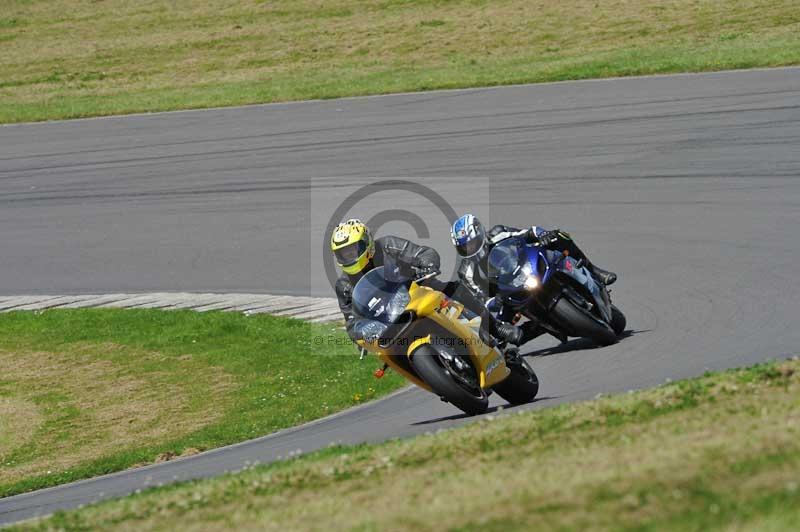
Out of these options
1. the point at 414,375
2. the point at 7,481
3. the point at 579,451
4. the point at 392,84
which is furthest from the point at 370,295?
the point at 392,84

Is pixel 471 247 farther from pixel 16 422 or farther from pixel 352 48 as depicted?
pixel 352 48

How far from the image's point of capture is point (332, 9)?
4069 cm

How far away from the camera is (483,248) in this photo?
491 inches

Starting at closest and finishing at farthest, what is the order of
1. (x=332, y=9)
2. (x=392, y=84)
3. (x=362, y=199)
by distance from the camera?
(x=362, y=199), (x=392, y=84), (x=332, y=9)

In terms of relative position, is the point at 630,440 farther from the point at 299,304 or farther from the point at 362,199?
the point at 362,199

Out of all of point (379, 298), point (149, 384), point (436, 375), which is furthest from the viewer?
point (149, 384)

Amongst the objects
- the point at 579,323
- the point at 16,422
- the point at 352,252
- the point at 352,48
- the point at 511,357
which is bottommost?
the point at 16,422

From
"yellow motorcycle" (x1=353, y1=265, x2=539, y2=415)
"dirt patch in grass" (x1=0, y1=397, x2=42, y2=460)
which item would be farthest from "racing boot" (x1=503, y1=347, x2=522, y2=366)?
"dirt patch in grass" (x1=0, y1=397, x2=42, y2=460)

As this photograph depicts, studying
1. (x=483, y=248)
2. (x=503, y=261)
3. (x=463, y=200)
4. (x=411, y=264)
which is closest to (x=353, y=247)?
(x=411, y=264)

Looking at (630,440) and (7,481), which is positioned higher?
(630,440)

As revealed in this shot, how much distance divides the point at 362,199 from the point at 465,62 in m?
11.4

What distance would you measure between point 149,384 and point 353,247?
4.58 metres

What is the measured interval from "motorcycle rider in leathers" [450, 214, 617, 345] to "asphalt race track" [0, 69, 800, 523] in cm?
81

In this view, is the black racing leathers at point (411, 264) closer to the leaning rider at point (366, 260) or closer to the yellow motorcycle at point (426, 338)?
the leaning rider at point (366, 260)
